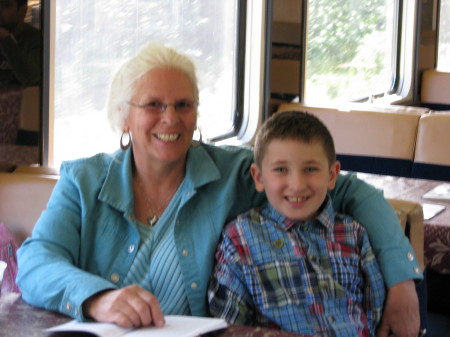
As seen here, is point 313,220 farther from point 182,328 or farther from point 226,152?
point 182,328

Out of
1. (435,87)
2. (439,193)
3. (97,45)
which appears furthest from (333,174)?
(435,87)

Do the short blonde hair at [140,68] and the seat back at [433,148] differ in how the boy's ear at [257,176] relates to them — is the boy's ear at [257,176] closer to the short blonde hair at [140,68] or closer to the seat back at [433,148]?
the short blonde hair at [140,68]

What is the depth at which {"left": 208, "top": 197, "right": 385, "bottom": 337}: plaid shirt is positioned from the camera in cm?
156

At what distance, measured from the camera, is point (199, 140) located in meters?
1.90

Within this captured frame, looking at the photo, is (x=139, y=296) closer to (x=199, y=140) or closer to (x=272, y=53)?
(x=199, y=140)

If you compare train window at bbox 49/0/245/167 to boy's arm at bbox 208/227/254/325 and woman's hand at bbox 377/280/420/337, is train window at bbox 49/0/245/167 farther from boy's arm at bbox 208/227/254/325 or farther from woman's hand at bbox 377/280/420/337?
woman's hand at bbox 377/280/420/337

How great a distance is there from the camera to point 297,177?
5.28 ft

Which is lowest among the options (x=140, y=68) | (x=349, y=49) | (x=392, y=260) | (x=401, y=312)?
(x=401, y=312)

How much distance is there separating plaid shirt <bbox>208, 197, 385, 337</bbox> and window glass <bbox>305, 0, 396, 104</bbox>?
2.84m

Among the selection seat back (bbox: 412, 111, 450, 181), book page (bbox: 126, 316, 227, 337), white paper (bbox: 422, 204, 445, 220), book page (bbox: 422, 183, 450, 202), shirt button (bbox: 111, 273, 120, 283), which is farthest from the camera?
seat back (bbox: 412, 111, 450, 181)

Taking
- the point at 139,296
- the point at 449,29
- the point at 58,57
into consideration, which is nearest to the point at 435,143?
the point at 58,57

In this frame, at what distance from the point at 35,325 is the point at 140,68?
647mm

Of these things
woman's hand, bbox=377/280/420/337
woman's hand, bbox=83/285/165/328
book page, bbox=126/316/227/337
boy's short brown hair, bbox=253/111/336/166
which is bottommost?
woman's hand, bbox=377/280/420/337

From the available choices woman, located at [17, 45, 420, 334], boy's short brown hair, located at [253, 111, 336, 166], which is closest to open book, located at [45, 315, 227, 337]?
woman, located at [17, 45, 420, 334]
